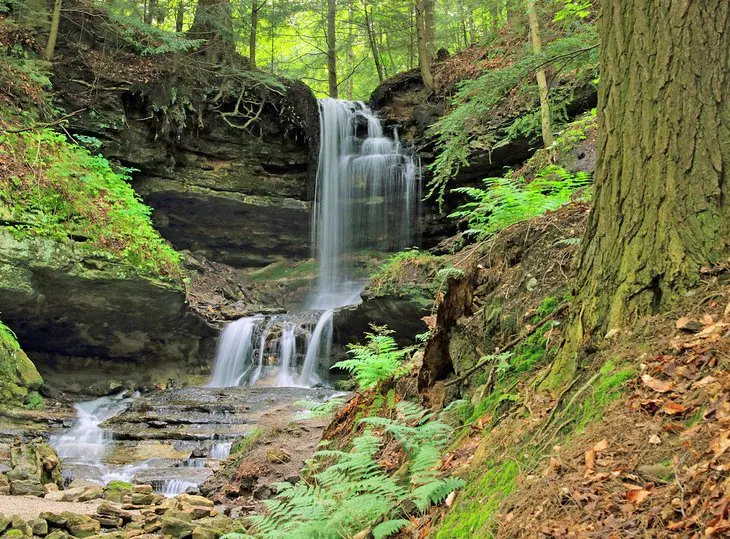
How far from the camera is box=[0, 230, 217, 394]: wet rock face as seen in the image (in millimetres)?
10602

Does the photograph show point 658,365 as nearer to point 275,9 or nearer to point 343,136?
point 343,136

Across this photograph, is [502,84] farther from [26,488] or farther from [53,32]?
[53,32]

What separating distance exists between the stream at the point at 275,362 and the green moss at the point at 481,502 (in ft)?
13.9

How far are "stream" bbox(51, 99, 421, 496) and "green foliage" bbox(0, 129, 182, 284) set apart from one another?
2.90 m

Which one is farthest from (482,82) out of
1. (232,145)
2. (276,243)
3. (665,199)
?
(276,243)

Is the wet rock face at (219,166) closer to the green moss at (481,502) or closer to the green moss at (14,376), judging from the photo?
the green moss at (14,376)

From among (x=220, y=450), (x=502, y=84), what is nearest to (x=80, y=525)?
(x=220, y=450)

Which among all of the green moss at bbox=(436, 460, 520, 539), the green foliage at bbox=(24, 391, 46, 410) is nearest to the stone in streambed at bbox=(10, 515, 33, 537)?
the green moss at bbox=(436, 460, 520, 539)

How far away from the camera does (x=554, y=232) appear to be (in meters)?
4.14

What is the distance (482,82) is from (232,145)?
550 inches

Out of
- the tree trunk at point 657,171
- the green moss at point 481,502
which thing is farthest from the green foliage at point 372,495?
the tree trunk at point 657,171

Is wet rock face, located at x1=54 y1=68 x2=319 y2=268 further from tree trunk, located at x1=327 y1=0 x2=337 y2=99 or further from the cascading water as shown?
tree trunk, located at x1=327 y1=0 x2=337 y2=99

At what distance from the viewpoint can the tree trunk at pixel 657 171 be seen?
8.50 feet

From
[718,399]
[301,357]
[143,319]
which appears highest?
[718,399]
